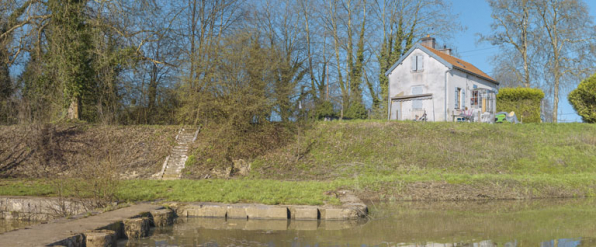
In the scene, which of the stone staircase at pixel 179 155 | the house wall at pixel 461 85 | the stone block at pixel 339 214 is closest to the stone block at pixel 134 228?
the stone block at pixel 339 214

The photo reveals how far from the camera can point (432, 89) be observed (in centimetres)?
2958

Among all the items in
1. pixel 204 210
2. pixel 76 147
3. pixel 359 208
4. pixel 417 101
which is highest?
pixel 417 101

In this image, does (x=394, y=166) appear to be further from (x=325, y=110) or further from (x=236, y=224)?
(x=325, y=110)

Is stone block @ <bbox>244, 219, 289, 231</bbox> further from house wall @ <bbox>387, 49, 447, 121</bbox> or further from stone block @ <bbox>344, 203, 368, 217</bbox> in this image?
house wall @ <bbox>387, 49, 447, 121</bbox>

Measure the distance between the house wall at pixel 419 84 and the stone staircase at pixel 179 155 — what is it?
1433 cm

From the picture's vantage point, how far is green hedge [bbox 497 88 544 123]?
28.0 m

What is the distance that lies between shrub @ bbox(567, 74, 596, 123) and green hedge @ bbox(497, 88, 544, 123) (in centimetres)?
240

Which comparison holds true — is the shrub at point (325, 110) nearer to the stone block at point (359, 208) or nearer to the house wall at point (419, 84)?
the house wall at point (419, 84)

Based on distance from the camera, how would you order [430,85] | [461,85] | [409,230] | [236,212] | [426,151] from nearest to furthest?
1. [409,230]
2. [236,212]
3. [426,151]
4. [430,85]
5. [461,85]

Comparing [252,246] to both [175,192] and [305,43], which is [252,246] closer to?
[175,192]

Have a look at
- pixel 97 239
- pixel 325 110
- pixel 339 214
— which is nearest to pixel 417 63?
pixel 325 110

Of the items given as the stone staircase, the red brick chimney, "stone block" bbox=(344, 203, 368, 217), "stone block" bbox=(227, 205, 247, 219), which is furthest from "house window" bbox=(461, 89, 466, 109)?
"stone block" bbox=(227, 205, 247, 219)

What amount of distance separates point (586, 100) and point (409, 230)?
Result: 2602cm

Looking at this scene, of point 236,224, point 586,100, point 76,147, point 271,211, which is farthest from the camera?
point 586,100
